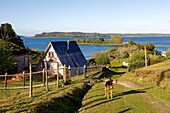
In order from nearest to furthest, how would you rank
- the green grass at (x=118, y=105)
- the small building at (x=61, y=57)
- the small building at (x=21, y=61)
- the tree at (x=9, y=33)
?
the green grass at (x=118, y=105), the small building at (x=61, y=57), the small building at (x=21, y=61), the tree at (x=9, y=33)

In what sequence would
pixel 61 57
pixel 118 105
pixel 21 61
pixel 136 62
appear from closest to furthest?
pixel 118 105, pixel 61 57, pixel 21 61, pixel 136 62

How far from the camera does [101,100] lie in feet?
48.6

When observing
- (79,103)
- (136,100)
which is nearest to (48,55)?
(79,103)

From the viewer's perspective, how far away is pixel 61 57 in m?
36.9

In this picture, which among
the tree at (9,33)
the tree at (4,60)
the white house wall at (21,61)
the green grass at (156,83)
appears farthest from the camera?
the tree at (9,33)

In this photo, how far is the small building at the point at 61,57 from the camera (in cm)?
3644

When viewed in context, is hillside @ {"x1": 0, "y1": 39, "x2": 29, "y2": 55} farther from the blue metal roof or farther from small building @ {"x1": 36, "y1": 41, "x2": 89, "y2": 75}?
the blue metal roof

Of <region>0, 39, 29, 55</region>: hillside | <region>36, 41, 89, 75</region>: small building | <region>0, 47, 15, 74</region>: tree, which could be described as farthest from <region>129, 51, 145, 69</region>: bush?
<region>0, 39, 29, 55</region>: hillside

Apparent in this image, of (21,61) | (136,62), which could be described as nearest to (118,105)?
(21,61)

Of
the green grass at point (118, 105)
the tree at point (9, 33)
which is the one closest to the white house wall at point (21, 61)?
the tree at point (9, 33)

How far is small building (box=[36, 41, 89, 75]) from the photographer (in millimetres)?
36438

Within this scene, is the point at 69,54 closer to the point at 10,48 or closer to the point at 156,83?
the point at 10,48

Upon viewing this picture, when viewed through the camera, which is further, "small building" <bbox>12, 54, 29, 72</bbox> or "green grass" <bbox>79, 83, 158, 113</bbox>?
"small building" <bbox>12, 54, 29, 72</bbox>

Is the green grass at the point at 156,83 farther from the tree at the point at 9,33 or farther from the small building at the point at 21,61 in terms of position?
the tree at the point at 9,33
